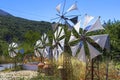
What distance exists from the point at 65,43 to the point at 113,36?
10.9m

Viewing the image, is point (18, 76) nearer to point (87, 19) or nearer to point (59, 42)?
point (59, 42)

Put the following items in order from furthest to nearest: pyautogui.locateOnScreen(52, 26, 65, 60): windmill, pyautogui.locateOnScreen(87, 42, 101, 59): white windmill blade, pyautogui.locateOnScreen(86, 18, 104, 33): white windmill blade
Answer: pyautogui.locateOnScreen(52, 26, 65, 60): windmill
pyautogui.locateOnScreen(86, 18, 104, 33): white windmill blade
pyautogui.locateOnScreen(87, 42, 101, 59): white windmill blade

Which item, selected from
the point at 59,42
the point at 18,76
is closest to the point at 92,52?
the point at 59,42

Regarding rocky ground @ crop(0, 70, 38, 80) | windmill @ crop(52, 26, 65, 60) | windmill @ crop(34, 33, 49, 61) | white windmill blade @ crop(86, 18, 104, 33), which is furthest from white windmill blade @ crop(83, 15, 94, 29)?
windmill @ crop(34, 33, 49, 61)

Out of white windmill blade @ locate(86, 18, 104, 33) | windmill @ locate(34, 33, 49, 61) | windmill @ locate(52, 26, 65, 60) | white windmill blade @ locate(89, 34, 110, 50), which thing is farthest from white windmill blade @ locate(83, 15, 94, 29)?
windmill @ locate(34, 33, 49, 61)

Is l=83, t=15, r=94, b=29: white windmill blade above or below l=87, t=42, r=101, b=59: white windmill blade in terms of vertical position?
above

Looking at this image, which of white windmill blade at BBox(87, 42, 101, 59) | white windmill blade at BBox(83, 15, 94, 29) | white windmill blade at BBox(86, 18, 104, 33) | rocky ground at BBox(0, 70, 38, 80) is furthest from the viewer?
rocky ground at BBox(0, 70, 38, 80)

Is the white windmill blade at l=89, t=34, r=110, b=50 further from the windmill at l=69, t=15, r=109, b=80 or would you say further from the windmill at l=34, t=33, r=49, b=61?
the windmill at l=34, t=33, r=49, b=61

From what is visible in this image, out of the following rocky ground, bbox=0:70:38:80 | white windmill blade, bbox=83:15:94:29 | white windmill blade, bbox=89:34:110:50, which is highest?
white windmill blade, bbox=83:15:94:29

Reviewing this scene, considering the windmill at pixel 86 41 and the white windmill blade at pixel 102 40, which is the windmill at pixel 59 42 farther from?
the white windmill blade at pixel 102 40

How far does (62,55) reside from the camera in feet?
51.1

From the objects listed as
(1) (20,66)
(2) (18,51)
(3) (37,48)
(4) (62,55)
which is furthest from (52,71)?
(2) (18,51)

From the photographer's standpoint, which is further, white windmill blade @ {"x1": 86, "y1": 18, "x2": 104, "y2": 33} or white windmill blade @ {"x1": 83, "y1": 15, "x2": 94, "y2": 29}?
white windmill blade @ {"x1": 83, "y1": 15, "x2": 94, "y2": 29}

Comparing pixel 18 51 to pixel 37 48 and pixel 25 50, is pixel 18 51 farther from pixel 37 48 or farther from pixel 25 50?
pixel 37 48
